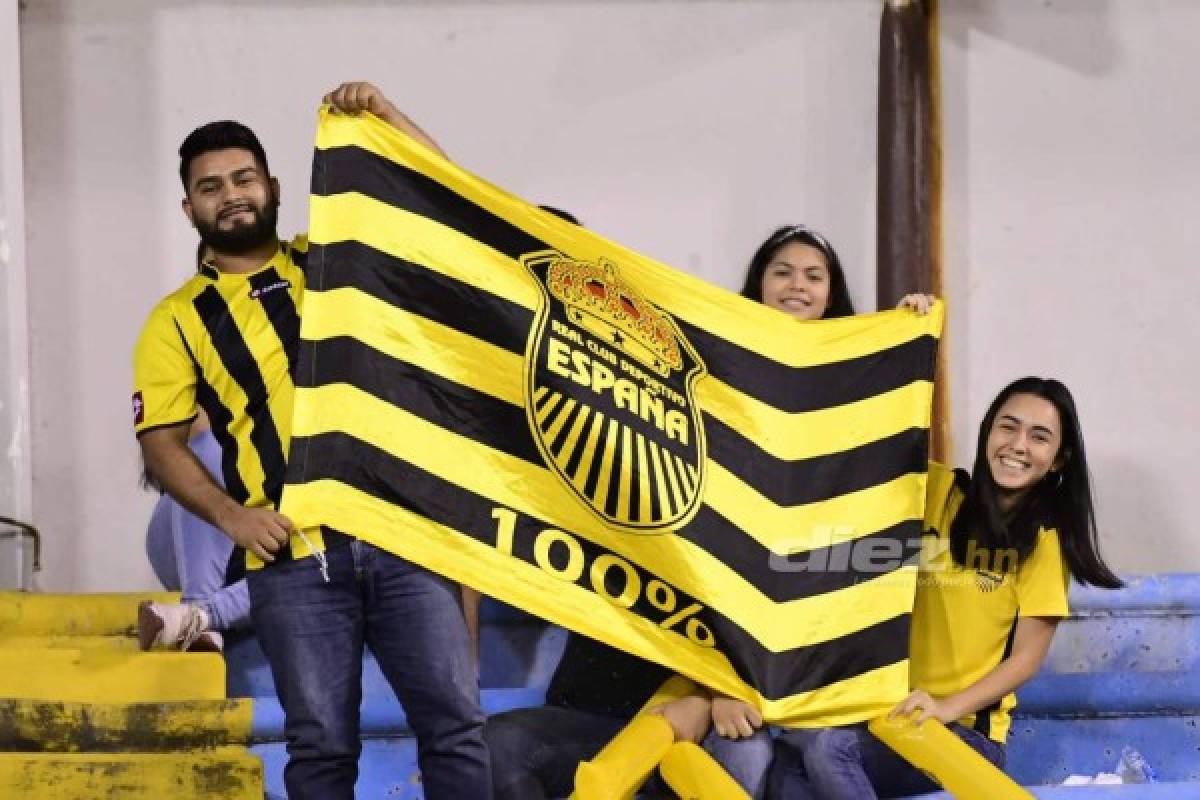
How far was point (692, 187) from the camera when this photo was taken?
4.04m

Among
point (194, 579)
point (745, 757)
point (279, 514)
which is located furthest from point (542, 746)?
point (194, 579)

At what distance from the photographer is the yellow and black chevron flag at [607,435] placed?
2.46 meters

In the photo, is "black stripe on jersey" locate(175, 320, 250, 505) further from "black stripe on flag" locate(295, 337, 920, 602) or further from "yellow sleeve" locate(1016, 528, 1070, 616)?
"yellow sleeve" locate(1016, 528, 1070, 616)

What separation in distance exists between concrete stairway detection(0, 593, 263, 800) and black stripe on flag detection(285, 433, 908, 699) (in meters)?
0.56

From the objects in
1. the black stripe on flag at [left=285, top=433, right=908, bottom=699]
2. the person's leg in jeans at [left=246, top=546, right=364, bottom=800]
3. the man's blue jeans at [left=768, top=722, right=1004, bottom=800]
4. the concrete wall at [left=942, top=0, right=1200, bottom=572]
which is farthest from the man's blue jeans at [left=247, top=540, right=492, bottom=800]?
the concrete wall at [left=942, top=0, right=1200, bottom=572]

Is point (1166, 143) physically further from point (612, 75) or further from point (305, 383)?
point (305, 383)

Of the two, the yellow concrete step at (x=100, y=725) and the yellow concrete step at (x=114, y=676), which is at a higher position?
the yellow concrete step at (x=114, y=676)

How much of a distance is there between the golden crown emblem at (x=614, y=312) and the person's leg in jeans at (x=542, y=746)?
1.78 ft

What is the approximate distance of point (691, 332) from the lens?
2.74 metres

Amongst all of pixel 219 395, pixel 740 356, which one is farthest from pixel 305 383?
pixel 740 356

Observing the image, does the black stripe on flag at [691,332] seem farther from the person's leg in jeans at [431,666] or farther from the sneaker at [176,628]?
the sneaker at [176,628]

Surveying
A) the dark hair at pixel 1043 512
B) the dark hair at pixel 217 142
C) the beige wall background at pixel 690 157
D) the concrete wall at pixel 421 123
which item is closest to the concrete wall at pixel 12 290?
the beige wall background at pixel 690 157

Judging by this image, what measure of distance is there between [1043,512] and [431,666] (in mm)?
1085

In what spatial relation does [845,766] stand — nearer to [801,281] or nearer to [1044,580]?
[1044,580]
